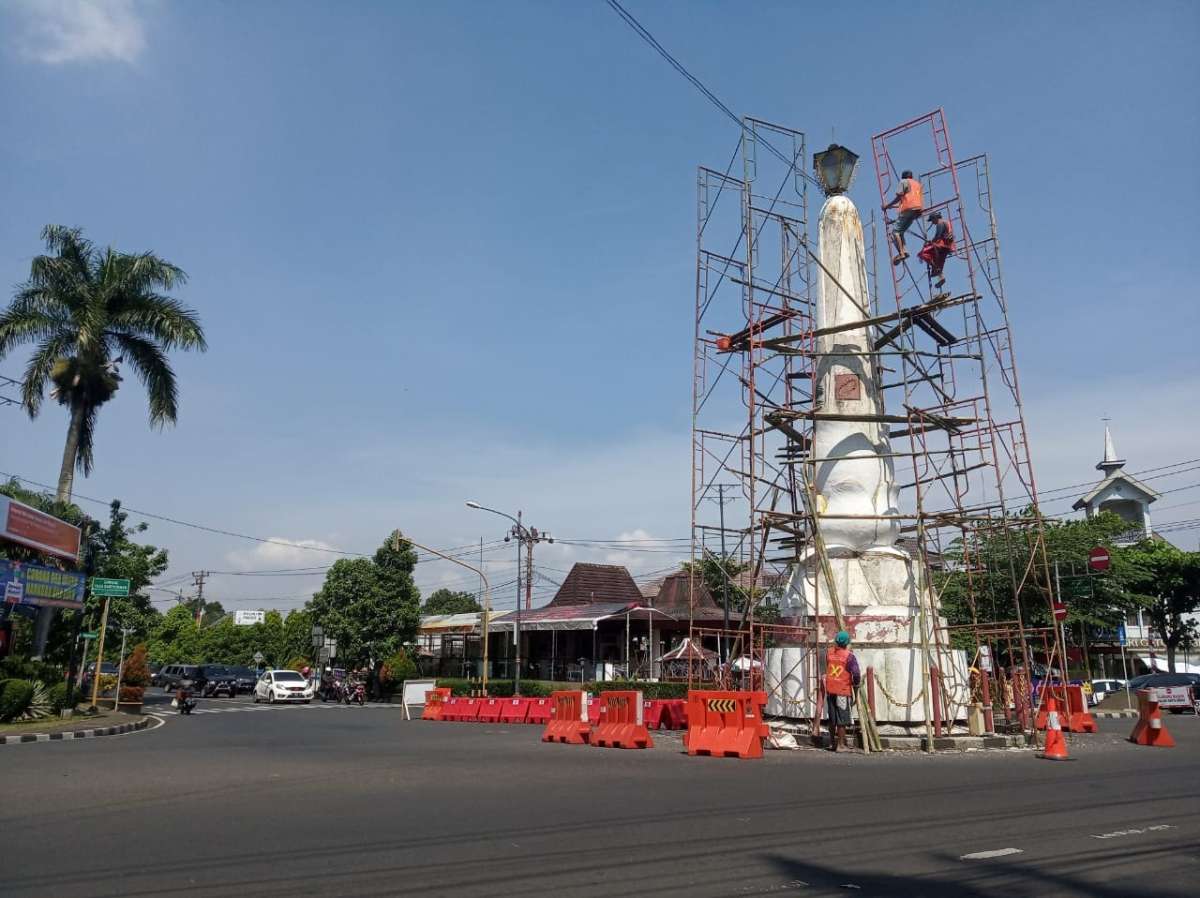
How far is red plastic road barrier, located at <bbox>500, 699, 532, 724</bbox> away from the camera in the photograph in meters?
26.0

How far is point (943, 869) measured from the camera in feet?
19.2

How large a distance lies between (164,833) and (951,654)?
526 inches

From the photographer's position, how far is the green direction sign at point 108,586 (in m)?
23.8

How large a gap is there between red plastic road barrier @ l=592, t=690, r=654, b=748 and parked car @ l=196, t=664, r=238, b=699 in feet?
107

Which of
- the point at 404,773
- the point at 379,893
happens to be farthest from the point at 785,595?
the point at 379,893

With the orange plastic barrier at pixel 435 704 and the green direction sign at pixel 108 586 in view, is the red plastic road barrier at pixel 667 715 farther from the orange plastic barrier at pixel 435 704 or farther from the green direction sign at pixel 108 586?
the green direction sign at pixel 108 586

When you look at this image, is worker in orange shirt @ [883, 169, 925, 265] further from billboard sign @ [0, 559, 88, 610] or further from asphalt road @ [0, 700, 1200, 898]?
billboard sign @ [0, 559, 88, 610]

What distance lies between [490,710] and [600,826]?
2002 cm

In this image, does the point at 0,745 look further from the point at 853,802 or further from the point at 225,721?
the point at 853,802

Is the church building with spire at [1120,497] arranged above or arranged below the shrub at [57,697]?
above

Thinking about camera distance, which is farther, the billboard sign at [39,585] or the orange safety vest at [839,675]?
the billboard sign at [39,585]

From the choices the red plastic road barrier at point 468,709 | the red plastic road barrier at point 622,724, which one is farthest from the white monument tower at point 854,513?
the red plastic road barrier at point 468,709

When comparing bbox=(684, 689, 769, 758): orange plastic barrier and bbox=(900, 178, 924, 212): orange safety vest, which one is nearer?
bbox=(684, 689, 769, 758): orange plastic barrier

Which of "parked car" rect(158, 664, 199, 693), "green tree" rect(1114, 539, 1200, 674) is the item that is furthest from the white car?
"green tree" rect(1114, 539, 1200, 674)
